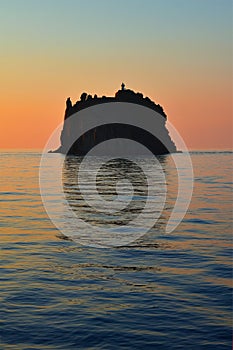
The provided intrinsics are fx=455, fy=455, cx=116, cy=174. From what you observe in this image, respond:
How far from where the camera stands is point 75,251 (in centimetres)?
1945

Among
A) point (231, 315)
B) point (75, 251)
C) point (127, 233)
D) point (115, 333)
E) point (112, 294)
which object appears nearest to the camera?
point (115, 333)

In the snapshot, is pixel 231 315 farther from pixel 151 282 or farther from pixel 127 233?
pixel 127 233

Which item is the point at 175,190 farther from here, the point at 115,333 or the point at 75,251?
the point at 115,333

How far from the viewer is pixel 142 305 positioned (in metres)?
12.6

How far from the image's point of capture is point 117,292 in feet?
45.2

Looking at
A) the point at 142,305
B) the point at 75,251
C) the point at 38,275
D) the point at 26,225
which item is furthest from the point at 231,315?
the point at 26,225

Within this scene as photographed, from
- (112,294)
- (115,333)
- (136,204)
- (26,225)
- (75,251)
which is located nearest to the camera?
(115,333)

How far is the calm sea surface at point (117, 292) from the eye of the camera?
10.5 metres

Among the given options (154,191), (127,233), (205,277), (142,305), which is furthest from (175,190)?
(142,305)

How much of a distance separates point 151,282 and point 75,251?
5.48 meters

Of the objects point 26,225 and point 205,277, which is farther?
point 26,225

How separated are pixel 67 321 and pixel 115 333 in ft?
4.47

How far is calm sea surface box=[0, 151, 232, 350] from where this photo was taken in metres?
10.5

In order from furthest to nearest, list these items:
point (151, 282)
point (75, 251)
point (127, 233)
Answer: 1. point (127, 233)
2. point (75, 251)
3. point (151, 282)
